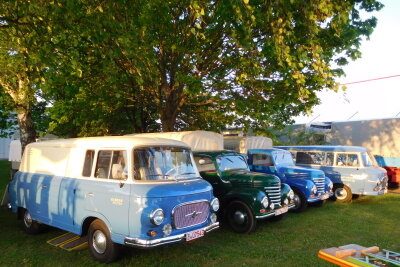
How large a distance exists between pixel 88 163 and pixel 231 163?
421cm

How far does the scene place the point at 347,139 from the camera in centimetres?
2377

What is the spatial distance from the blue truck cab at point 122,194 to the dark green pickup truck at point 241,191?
5.86ft

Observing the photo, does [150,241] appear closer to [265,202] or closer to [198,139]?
[265,202]

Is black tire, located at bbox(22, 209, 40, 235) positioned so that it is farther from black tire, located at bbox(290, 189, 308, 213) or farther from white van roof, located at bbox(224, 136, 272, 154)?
white van roof, located at bbox(224, 136, 272, 154)

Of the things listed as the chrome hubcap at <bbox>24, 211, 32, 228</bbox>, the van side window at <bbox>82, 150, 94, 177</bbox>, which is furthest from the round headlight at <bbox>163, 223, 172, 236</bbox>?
the chrome hubcap at <bbox>24, 211, 32, 228</bbox>

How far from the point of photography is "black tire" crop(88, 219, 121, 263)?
519 centimetres

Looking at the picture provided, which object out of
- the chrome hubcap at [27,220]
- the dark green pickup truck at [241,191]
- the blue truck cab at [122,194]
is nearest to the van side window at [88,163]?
the blue truck cab at [122,194]

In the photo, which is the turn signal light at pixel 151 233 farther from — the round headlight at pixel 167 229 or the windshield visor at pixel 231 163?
the windshield visor at pixel 231 163

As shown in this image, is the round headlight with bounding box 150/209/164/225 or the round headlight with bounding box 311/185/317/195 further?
the round headlight with bounding box 311/185/317/195

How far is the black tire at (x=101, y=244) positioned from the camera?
5191mm

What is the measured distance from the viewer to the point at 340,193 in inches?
A: 476

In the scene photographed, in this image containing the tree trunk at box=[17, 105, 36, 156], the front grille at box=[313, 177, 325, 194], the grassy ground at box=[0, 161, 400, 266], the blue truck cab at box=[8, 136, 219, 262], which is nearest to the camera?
the blue truck cab at box=[8, 136, 219, 262]

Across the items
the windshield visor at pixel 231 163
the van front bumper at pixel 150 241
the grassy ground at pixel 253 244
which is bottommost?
the grassy ground at pixel 253 244

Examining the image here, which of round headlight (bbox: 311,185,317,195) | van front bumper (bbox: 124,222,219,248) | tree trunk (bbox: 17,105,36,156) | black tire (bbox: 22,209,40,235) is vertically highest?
tree trunk (bbox: 17,105,36,156)
